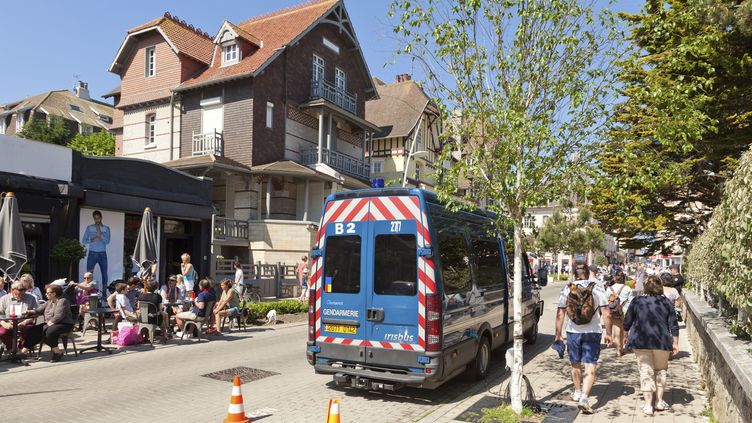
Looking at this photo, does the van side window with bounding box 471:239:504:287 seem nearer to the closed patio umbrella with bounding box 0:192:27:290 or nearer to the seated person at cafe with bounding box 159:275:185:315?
the seated person at cafe with bounding box 159:275:185:315

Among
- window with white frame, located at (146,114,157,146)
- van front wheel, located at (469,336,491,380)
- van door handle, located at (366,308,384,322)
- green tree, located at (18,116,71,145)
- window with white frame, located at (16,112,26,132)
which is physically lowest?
van front wheel, located at (469,336,491,380)

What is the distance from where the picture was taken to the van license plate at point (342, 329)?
728 centimetres

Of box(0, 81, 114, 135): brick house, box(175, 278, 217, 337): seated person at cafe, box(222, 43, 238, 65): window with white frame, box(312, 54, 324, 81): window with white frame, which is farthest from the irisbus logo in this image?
box(0, 81, 114, 135): brick house

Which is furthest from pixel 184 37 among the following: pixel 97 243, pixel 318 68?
pixel 97 243

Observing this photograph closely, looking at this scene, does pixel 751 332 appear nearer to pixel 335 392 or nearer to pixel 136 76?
pixel 335 392

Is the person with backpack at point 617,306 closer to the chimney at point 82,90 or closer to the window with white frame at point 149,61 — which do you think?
the window with white frame at point 149,61

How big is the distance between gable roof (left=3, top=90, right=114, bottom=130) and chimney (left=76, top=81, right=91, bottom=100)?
1.94 meters

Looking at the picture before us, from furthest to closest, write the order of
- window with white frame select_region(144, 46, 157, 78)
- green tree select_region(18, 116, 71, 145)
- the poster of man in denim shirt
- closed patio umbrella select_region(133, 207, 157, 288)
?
green tree select_region(18, 116, 71, 145)
window with white frame select_region(144, 46, 157, 78)
the poster of man in denim shirt
closed patio umbrella select_region(133, 207, 157, 288)

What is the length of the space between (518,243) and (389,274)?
5.79 ft

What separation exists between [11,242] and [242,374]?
232 inches

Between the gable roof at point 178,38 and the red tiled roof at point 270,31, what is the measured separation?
1220 millimetres

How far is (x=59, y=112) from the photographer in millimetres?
50219

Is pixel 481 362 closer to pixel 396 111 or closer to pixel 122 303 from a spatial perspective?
pixel 122 303

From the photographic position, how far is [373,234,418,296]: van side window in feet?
23.0
